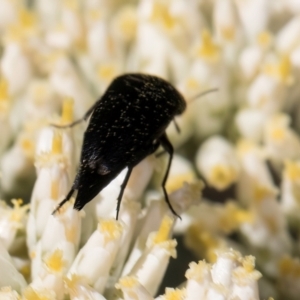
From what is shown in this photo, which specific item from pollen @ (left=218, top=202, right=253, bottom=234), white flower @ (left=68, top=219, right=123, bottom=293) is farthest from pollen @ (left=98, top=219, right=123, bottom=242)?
pollen @ (left=218, top=202, right=253, bottom=234)

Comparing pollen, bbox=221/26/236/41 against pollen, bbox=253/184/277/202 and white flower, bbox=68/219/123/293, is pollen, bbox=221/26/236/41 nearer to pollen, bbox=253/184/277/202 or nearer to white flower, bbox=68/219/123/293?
pollen, bbox=253/184/277/202

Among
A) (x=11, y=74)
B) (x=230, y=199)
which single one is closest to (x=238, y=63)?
(x=230, y=199)

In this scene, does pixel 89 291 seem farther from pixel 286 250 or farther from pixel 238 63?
pixel 238 63

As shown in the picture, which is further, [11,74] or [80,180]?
[11,74]

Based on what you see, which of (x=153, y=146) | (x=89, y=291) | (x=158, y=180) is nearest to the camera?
(x=89, y=291)

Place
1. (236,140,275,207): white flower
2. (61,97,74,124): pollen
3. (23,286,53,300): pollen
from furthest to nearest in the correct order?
1. (236,140,275,207): white flower
2. (61,97,74,124): pollen
3. (23,286,53,300): pollen

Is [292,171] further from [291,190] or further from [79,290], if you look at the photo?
[79,290]

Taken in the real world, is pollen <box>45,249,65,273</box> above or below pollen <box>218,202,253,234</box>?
above
